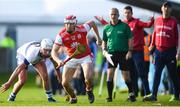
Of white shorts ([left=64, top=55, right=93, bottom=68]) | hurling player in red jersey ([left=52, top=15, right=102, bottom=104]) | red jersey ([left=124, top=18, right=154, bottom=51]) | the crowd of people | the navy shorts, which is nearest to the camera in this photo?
hurling player in red jersey ([left=52, top=15, right=102, bottom=104])

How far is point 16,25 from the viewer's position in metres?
56.0

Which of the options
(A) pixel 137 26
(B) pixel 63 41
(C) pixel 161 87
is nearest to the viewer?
(B) pixel 63 41

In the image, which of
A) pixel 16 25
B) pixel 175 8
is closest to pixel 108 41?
pixel 175 8

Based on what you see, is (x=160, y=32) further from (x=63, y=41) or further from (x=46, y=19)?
(x=46, y=19)

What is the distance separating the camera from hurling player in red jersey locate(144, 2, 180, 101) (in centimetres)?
2233

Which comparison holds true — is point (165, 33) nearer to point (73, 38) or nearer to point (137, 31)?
point (137, 31)

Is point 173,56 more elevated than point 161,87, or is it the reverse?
point 173,56

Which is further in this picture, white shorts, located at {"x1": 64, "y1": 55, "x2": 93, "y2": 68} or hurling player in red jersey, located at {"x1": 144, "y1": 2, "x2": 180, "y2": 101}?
hurling player in red jersey, located at {"x1": 144, "y1": 2, "x2": 180, "y2": 101}

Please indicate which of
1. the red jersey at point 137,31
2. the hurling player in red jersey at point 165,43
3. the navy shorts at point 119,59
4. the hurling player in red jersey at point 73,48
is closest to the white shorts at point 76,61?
the hurling player in red jersey at point 73,48

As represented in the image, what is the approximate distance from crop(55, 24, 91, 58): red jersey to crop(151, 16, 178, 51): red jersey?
1.68 metres

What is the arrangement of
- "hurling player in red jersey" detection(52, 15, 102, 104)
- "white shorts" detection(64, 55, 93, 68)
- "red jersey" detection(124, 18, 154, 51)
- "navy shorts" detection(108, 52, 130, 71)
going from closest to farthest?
"hurling player in red jersey" detection(52, 15, 102, 104) → "white shorts" detection(64, 55, 93, 68) → "navy shorts" detection(108, 52, 130, 71) → "red jersey" detection(124, 18, 154, 51)

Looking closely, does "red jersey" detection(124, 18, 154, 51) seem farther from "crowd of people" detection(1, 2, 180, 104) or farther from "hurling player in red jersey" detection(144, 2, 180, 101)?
"hurling player in red jersey" detection(144, 2, 180, 101)

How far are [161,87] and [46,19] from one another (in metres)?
30.0

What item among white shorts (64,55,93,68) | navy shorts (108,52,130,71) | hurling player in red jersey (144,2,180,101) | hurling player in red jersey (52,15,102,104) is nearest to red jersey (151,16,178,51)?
hurling player in red jersey (144,2,180,101)
